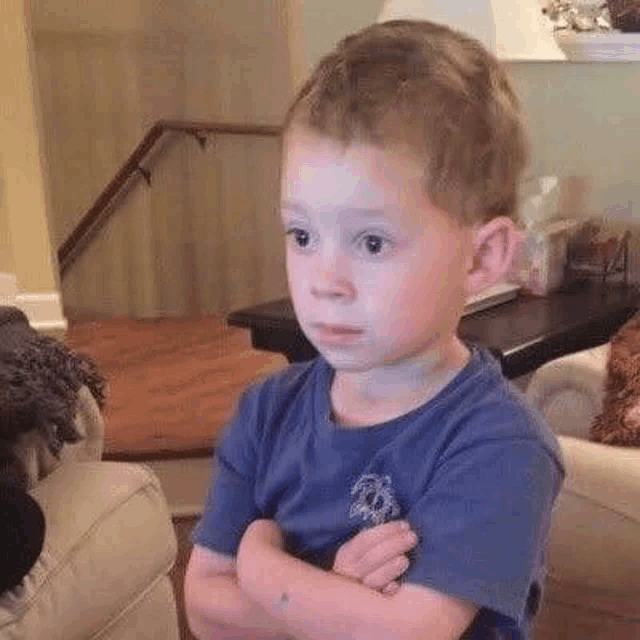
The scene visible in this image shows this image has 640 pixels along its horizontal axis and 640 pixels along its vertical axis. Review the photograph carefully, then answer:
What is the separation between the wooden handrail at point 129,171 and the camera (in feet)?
15.3

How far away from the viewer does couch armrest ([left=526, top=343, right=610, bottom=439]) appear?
82.7 inches

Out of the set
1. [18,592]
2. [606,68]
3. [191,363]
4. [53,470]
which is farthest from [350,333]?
[191,363]

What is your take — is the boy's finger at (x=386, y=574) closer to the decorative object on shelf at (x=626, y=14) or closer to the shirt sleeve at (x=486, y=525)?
the shirt sleeve at (x=486, y=525)

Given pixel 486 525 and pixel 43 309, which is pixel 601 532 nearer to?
pixel 486 525

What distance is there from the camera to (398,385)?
879 millimetres

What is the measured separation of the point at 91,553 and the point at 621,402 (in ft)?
3.14

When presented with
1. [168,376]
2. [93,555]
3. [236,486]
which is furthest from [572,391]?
[168,376]

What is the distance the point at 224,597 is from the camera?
0.96m

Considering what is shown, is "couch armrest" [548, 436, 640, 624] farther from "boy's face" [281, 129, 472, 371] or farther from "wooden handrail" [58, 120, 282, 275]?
"wooden handrail" [58, 120, 282, 275]

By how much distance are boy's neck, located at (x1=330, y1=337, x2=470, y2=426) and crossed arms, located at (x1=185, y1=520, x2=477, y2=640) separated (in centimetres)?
10

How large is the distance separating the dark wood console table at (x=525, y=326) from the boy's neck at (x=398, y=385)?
1.33m

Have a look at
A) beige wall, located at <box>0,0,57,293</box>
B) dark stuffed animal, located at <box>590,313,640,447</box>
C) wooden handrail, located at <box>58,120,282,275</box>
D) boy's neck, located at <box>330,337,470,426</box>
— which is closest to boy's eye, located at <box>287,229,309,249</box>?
boy's neck, located at <box>330,337,470,426</box>

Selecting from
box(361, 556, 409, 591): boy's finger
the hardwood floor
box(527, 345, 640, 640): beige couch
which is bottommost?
the hardwood floor

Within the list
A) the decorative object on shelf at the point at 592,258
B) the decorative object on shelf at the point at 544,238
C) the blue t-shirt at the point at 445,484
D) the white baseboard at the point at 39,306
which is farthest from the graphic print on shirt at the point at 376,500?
the white baseboard at the point at 39,306
